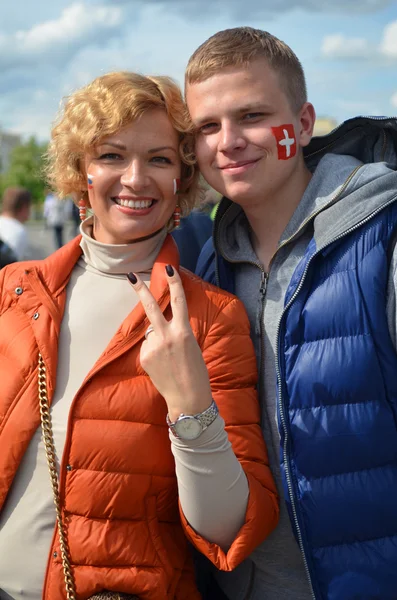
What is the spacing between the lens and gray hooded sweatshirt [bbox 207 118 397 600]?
229 cm

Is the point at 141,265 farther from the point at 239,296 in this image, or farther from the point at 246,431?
the point at 246,431

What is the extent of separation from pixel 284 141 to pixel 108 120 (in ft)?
2.12

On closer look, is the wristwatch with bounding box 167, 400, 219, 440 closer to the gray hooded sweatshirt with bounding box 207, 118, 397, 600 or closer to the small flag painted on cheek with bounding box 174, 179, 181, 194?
the gray hooded sweatshirt with bounding box 207, 118, 397, 600

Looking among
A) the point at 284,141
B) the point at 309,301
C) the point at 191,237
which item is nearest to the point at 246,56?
the point at 284,141

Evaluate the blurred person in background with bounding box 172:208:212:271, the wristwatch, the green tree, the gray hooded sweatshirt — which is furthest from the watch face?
the green tree

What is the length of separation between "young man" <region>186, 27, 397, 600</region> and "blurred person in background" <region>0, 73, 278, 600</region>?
0.45 feet

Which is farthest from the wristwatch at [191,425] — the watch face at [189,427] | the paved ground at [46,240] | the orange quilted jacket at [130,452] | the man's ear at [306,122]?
the paved ground at [46,240]

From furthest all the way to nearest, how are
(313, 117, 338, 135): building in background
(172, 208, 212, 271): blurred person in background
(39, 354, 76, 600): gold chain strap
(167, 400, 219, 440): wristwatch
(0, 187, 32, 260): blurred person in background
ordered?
(313, 117, 338, 135): building in background
(0, 187, 32, 260): blurred person in background
(172, 208, 212, 271): blurred person in background
(39, 354, 76, 600): gold chain strap
(167, 400, 219, 440): wristwatch

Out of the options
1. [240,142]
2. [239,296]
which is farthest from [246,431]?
[240,142]

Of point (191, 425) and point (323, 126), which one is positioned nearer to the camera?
point (191, 425)

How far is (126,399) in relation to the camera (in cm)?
211

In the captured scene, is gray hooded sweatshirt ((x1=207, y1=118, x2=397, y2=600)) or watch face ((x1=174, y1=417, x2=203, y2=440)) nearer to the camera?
watch face ((x1=174, y1=417, x2=203, y2=440))

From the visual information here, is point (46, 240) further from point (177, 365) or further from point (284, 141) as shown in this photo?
point (177, 365)

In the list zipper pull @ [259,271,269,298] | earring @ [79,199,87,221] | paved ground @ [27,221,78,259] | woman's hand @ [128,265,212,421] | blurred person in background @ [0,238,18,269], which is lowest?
paved ground @ [27,221,78,259]
